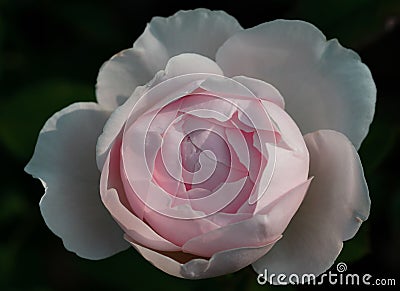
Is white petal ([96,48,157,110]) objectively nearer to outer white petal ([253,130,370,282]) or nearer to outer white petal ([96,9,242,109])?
outer white petal ([96,9,242,109])

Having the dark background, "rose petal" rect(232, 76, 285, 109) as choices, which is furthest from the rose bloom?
the dark background

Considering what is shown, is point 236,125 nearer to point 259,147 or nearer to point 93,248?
point 259,147

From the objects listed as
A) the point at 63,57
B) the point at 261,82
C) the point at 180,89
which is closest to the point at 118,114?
the point at 180,89

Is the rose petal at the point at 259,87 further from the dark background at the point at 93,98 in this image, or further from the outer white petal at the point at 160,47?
the dark background at the point at 93,98

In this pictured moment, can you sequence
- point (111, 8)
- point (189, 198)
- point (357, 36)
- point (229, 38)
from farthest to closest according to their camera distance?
point (111, 8)
point (357, 36)
point (229, 38)
point (189, 198)
